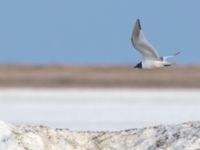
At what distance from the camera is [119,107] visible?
851 inches

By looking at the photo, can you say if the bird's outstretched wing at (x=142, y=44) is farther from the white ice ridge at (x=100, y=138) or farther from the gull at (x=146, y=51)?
the white ice ridge at (x=100, y=138)

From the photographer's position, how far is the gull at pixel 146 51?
9773 mm

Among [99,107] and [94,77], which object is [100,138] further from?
[94,77]

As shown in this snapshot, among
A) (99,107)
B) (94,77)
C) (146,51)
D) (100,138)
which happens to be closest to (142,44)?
(146,51)

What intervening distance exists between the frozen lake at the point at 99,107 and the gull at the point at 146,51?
5.37m

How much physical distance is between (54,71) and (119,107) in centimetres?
1788

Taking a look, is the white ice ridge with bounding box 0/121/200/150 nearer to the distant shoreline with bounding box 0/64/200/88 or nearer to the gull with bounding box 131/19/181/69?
the gull with bounding box 131/19/181/69

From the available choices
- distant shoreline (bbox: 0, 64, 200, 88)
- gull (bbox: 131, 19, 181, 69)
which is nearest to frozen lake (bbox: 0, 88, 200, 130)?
distant shoreline (bbox: 0, 64, 200, 88)

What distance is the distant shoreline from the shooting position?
99.0 feet

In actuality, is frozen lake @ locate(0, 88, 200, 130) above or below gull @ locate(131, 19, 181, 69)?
below

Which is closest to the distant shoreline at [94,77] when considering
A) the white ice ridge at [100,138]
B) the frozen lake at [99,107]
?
the frozen lake at [99,107]

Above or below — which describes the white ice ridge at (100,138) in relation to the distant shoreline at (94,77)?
below

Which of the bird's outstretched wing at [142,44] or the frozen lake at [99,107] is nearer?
the bird's outstretched wing at [142,44]

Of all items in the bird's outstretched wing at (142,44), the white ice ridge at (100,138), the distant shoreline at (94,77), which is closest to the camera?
the white ice ridge at (100,138)
